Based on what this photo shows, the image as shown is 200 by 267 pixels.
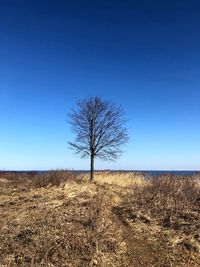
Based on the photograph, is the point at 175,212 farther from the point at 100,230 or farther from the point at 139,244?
the point at 100,230

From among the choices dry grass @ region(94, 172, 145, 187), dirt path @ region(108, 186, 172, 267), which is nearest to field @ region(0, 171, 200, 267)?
dirt path @ region(108, 186, 172, 267)

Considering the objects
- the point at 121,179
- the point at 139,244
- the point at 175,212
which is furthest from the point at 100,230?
the point at 121,179

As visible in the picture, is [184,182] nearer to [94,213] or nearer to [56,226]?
[94,213]

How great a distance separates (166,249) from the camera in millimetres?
9609

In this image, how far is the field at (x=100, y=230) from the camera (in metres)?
8.34

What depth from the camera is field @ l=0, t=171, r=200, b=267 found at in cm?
834

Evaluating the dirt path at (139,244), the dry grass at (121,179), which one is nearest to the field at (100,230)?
the dirt path at (139,244)

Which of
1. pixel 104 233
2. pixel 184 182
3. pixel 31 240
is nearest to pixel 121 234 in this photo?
pixel 104 233

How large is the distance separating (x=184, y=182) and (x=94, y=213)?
25.6 ft

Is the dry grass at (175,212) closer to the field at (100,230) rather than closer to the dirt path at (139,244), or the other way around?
the field at (100,230)

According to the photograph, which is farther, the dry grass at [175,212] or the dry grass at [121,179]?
the dry grass at [121,179]

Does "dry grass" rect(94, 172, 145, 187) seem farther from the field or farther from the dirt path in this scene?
the dirt path

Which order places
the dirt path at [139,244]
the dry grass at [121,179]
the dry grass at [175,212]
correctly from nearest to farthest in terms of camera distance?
the dirt path at [139,244] → the dry grass at [175,212] → the dry grass at [121,179]

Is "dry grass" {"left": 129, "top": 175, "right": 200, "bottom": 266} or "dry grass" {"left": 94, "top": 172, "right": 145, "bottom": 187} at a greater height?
"dry grass" {"left": 94, "top": 172, "right": 145, "bottom": 187}
